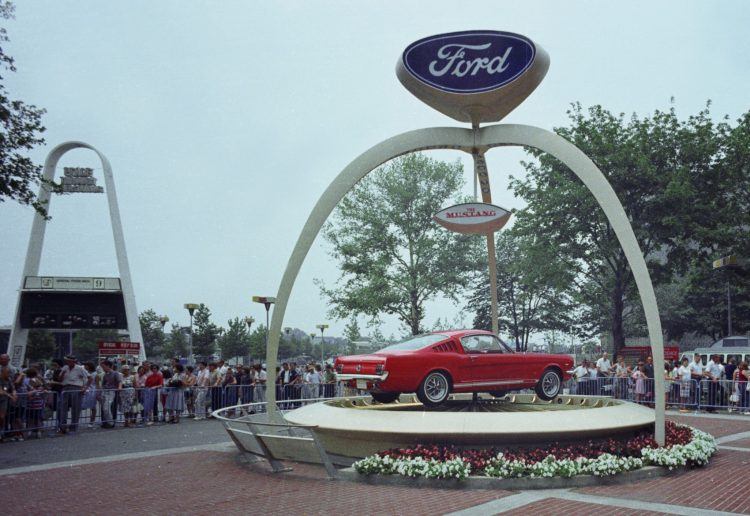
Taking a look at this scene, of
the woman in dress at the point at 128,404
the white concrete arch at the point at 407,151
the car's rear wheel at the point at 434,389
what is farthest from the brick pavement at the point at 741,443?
the woman in dress at the point at 128,404

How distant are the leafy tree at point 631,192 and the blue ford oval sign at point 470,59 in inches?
850

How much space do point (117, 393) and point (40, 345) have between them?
65077 mm

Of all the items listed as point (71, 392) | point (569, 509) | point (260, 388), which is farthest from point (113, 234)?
point (569, 509)

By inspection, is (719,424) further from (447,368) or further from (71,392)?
(71,392)

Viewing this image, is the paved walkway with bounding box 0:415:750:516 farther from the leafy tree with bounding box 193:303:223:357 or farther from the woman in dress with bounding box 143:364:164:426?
the leafy tree with bounding box 193:303:223:357

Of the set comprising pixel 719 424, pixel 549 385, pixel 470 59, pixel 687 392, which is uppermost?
pixel 470 59

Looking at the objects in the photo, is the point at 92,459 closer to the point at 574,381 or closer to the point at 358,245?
the point at 574,381

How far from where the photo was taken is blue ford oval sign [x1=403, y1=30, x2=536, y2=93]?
13.1 m

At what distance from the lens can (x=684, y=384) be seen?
24234mm

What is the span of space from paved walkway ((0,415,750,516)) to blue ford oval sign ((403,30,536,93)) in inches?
286

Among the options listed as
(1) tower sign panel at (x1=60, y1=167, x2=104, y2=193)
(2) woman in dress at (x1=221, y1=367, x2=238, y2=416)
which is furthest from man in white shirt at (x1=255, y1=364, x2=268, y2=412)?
(1) tower sign panel at (x1=60, y1=167, x2=104, y2=193)

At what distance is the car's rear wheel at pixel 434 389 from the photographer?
13.0 metres

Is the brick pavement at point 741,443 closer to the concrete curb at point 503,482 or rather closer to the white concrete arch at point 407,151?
the white concrete arch at point 407,151

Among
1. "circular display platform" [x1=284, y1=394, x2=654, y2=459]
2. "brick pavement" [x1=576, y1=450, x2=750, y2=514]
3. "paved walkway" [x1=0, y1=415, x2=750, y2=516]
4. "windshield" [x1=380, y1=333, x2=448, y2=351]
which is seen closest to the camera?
"paved walkway" [x1=0, y1=415, x2=750, y2=516]
